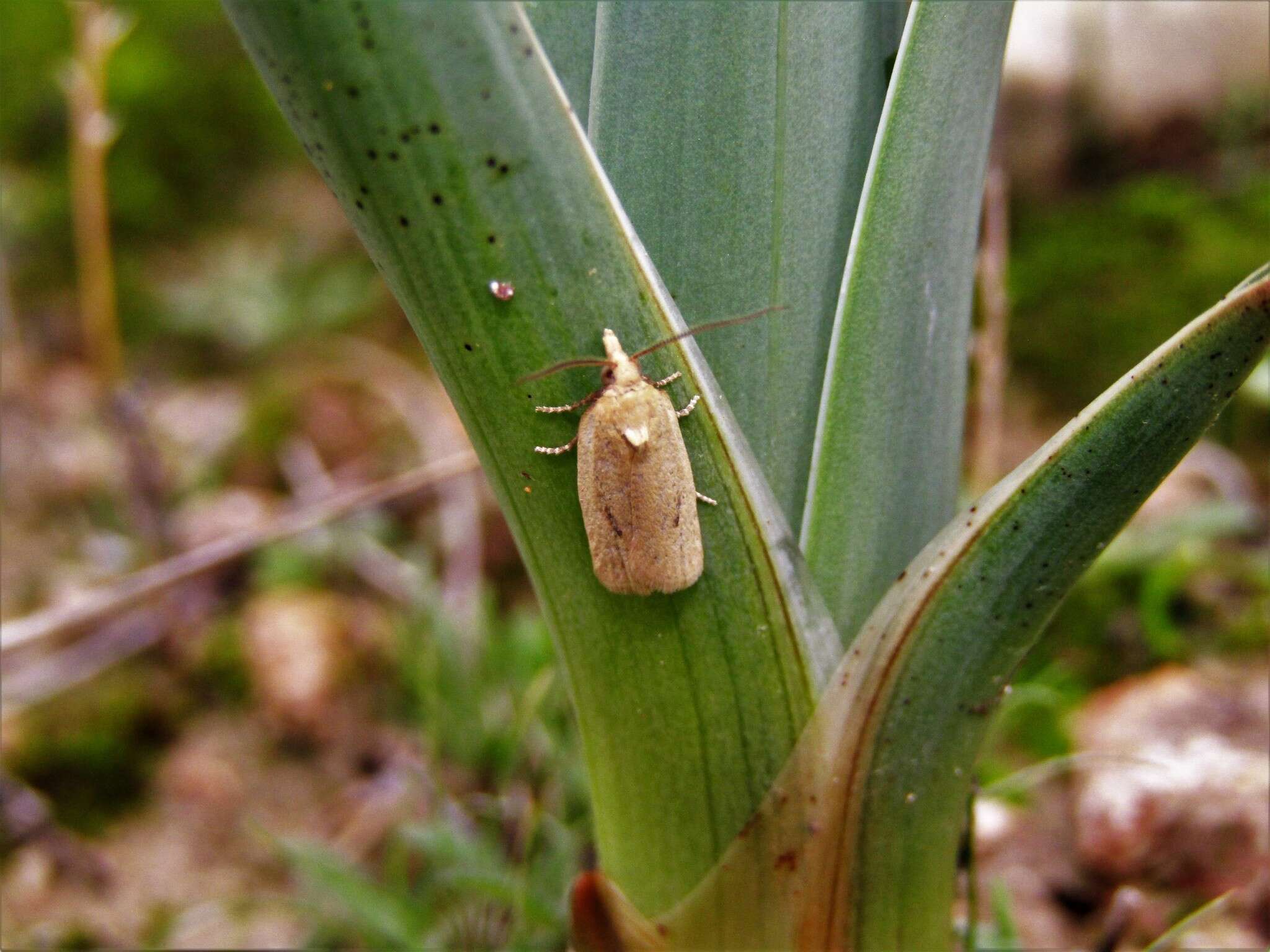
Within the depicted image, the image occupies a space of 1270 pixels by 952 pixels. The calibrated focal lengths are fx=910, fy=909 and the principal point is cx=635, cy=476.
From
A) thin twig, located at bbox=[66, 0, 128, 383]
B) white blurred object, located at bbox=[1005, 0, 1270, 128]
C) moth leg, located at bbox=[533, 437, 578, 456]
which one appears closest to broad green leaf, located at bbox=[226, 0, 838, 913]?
moth leg, located at bbox=[533, 437, 578, 456]

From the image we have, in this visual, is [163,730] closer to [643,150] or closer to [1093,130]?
[643,150]

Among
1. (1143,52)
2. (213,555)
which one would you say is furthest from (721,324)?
(1143,52)

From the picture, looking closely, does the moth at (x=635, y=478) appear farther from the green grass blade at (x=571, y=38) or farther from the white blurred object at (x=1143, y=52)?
the white blurred object at (x=1143, y=52)

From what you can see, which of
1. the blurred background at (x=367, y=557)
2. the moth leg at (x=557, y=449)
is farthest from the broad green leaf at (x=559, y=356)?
the blurred background at (x=367, y=557)

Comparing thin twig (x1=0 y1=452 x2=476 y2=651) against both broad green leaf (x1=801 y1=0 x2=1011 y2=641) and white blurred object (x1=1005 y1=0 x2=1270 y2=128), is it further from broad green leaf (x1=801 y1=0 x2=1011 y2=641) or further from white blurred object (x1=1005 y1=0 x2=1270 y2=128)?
white blurred object (x1=1005 y1=0 x2=1270 y2=128)

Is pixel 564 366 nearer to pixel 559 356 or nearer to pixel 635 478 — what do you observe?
pixel 559 356

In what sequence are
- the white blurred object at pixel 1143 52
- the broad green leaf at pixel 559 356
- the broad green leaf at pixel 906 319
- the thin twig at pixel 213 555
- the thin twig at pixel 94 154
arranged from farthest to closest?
the white blurred object at pixel 1143 52
the thin twig at pixel 94 154
the thin twig at pixel 213 555
the broad green leaf at pixel 906 319
the broad green leaf at pixel 559 356
